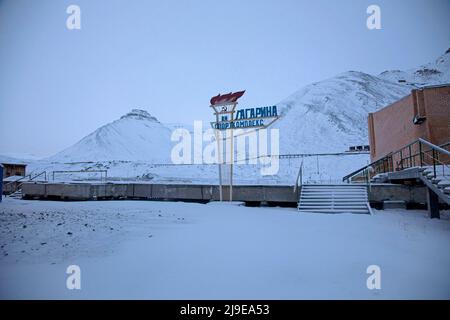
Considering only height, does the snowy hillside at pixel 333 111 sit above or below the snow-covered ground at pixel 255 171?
above

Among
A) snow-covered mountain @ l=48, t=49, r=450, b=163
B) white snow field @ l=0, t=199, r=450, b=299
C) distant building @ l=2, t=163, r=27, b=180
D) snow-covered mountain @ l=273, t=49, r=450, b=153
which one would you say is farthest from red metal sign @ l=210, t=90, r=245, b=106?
snow-covered mountain @ l=273, t=49, r=450, b=153

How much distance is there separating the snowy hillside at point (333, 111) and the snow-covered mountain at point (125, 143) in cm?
3427

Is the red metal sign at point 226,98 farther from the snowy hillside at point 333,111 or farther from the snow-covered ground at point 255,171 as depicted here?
the snowy hillside at point 333,111

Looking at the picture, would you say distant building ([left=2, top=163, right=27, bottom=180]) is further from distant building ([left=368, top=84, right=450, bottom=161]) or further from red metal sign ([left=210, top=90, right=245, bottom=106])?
distant building ([left=368, top=84, right=450, bottom=161])

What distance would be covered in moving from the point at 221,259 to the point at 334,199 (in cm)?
832

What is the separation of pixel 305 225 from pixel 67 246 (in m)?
6.11

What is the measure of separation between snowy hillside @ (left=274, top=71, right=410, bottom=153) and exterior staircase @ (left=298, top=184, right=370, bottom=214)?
157 feet

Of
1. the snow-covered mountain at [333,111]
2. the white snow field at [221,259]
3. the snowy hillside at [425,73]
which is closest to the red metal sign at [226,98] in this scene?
the white snow field at [221,259]

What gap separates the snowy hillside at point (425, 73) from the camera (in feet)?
406

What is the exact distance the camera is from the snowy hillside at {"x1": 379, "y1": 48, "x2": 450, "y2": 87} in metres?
124

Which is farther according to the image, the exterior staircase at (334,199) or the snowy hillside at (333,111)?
the snowy hillside at (333,111)

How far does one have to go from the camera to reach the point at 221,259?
16.4 feet
